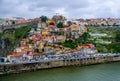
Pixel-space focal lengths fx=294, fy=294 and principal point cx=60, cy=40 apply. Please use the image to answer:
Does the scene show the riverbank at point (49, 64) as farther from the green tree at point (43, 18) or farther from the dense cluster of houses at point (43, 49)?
the green tree at point (43, 18)

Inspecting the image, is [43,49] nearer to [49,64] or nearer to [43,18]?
[49,64]

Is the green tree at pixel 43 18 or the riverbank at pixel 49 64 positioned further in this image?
the green tree at pixel 43 18

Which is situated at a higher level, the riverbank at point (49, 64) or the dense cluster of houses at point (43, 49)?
the dense cluster of houses at point (43, 49)

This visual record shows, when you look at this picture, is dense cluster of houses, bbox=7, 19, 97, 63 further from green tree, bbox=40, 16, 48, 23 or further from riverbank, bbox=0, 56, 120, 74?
green tree, bbox=40, 16, 48, 23

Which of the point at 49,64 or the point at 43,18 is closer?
the point at 49,64

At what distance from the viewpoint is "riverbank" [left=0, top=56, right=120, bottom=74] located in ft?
131

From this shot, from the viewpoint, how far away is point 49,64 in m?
43.5

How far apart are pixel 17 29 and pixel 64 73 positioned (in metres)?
23.8

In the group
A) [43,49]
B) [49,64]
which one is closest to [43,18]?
[43,49]

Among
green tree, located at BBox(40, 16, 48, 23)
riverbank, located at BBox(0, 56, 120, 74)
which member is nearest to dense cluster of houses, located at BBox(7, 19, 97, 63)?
riverbank, located at BBox(0, 56, 120, 74)

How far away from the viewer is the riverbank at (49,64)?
131 ft

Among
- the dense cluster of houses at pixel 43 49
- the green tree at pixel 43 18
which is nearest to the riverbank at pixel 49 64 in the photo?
the dense cluster of houses at pixel 43 49

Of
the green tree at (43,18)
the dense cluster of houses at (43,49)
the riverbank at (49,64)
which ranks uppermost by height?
the green tree at (43,18)

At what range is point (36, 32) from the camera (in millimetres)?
56125
